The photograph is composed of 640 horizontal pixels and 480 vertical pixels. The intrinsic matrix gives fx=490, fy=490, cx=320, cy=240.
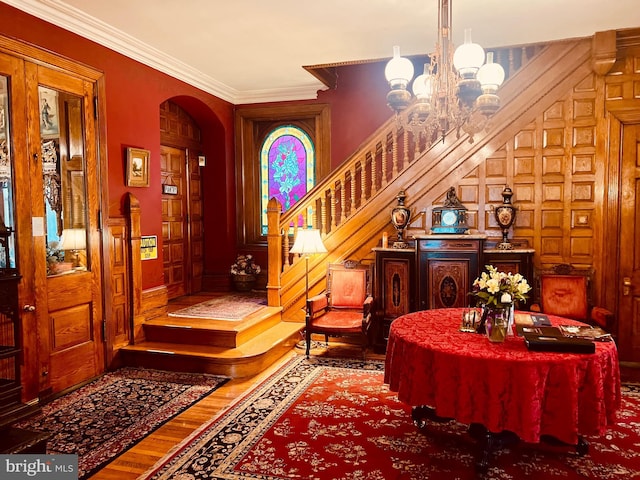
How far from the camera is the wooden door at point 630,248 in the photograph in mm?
5129

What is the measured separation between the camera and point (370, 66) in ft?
22.9

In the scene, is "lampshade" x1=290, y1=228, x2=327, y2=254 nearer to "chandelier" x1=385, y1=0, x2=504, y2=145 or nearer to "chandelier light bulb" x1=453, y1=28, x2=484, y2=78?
"chandelier" x1=385, y1=0, x2=504, y2=145

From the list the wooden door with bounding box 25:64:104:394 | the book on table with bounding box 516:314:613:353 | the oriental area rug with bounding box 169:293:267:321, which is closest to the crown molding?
the wooden door with bounding box 25:64:104:394

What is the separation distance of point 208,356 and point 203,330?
0.40m

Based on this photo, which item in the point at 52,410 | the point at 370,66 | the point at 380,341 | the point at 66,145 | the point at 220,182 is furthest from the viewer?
the point at 220,182

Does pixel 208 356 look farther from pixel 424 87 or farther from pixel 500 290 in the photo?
pixel 424 87

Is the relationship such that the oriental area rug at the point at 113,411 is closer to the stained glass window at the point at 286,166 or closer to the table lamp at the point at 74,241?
the table lamp at the point at 74,241

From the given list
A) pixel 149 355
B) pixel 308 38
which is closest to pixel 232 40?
pixel 308 38

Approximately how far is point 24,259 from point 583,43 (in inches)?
229

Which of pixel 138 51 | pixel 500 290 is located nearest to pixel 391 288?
pixel 500 290

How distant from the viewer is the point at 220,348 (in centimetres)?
514

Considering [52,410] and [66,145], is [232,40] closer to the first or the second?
[66,145]

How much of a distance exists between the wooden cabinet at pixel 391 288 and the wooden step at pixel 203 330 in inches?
53.7

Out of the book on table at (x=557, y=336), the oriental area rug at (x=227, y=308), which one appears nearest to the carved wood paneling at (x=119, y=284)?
the oriental area rug at (x=227, y=308)
